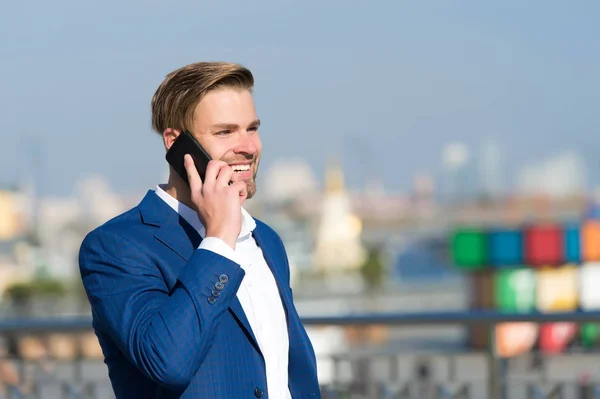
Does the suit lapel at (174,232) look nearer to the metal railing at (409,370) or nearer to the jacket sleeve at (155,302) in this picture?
the jacket sleeve at (155,302)

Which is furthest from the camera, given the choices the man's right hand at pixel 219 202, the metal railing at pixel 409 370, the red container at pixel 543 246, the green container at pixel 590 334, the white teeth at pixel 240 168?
the red container at pixel 543 246

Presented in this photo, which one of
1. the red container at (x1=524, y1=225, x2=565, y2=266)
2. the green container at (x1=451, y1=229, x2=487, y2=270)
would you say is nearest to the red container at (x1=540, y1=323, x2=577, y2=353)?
the green container at (x1=451, y1=229, x2=487, y2=270)

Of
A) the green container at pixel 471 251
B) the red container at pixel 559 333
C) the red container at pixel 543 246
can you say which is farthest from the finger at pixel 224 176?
the red container at pixel 543 246

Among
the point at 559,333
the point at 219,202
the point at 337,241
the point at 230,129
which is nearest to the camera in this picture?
the point at 219,202

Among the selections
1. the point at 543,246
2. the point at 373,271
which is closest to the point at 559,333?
the point at 543,246

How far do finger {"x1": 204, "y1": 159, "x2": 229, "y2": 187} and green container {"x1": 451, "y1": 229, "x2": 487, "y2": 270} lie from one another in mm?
41435

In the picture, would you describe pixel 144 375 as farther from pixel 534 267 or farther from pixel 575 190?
pixel 575 190

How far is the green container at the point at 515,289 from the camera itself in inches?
1647

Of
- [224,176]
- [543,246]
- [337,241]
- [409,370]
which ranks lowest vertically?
[337,241]

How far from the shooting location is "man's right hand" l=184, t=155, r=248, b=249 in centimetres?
214

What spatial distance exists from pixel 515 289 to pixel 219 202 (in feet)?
136

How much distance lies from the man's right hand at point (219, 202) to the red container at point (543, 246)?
44.7 metres

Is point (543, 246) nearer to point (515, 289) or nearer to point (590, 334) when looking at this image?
point (515, 289)

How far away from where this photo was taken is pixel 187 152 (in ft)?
7.28
